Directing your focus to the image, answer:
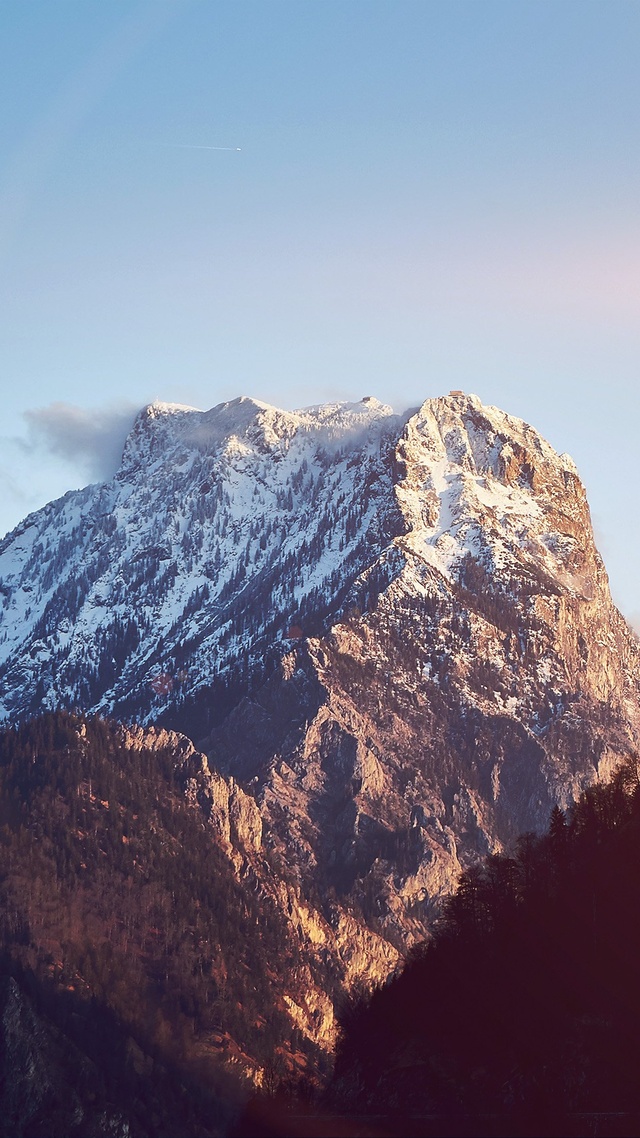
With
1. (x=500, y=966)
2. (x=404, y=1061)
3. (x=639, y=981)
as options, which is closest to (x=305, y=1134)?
(x=404, y=1061)

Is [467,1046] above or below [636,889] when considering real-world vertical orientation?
below

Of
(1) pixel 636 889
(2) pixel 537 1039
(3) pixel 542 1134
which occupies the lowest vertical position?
(3) pixel 542 1134

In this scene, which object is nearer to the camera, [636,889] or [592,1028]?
[592,1028]

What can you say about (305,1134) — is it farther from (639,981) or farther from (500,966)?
(639,981)

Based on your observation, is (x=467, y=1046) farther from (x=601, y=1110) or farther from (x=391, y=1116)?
(x=601, y=1110)

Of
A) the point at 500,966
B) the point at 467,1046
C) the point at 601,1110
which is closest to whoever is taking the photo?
the point at 601,1110

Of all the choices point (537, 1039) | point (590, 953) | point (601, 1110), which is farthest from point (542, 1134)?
point (590, 953)

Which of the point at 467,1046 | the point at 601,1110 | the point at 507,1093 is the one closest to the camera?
the point at 601,1110

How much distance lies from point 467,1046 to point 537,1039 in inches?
401

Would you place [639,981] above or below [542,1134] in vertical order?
above

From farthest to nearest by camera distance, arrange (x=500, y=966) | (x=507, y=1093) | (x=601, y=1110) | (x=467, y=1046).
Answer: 1. (x=500, y=966)
2. (x=467, y=1046)
3. (x=507, y=1093)
4. (x=601, y=1110)

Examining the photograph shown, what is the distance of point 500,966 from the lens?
199750mm

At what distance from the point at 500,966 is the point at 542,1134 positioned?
36.7m

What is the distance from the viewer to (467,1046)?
187250 millimetres
